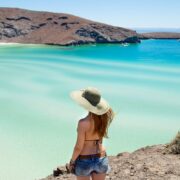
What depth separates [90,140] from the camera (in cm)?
369

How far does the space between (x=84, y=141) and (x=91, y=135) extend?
93mm

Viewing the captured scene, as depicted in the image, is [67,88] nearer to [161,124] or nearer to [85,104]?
[161,124]

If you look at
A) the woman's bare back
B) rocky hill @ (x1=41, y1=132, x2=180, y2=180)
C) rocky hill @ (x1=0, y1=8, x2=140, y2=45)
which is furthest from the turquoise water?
rocky hill @ (x1=0, y1=8, x2=140, y2=45)

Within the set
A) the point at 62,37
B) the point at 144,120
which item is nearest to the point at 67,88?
the point at 144,120

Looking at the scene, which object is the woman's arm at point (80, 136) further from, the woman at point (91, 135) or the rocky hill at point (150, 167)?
the rocky hill at point (150, 167)

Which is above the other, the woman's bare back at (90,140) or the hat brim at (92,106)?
the hat brim at (92,106)

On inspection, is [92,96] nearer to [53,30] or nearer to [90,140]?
[90,140]

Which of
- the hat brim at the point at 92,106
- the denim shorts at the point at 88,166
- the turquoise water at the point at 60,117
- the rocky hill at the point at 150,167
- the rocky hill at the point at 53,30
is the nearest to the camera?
the hat brim at the point at 92,106

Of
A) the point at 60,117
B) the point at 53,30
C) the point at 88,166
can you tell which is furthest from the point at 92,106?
the point at 53,30

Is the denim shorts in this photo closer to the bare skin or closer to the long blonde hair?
the bare skin

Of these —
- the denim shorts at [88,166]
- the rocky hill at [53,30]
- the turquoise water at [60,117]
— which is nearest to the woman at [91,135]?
the denim shorts at [88,166]

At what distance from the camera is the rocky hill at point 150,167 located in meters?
5.85

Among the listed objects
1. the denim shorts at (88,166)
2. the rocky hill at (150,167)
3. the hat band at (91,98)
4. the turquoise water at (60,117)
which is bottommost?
the turquoise water at (60,117)

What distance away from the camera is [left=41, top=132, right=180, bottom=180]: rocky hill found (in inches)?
230
